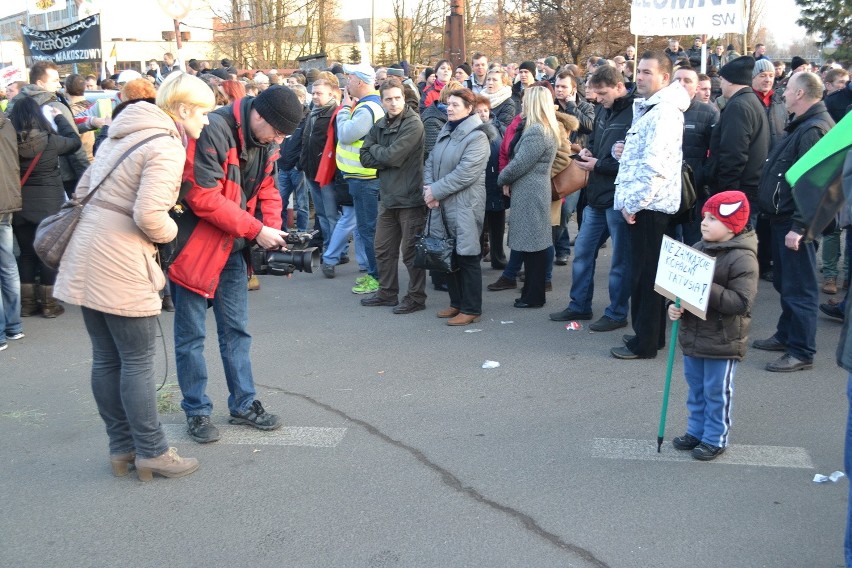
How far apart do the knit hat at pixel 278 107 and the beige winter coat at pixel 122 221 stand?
1.95 ft

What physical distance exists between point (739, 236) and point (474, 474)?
194 cm

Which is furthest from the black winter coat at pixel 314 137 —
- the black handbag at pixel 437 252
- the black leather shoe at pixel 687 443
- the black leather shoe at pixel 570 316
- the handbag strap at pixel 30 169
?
the black leather shoe at pixel 687 443

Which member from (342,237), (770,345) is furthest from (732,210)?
(342,237)

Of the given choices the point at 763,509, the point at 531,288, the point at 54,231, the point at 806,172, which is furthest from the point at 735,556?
the point at 531,288

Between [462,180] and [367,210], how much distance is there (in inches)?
65.2

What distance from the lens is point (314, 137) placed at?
30.3 feet

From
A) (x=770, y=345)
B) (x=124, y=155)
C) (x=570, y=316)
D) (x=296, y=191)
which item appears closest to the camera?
(x=124, y=155)

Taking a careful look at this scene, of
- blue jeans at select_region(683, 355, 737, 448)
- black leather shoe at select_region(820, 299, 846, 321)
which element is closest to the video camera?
blue jeans at select_region(683, 355, 737, 448)

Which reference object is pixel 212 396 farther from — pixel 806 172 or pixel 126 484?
pixel 806 172

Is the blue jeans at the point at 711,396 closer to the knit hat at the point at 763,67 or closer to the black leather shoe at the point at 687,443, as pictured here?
the black leather shoe at the point at 687,443

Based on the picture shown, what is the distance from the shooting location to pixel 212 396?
5652mm

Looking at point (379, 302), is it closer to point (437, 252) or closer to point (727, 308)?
point (437, 252)

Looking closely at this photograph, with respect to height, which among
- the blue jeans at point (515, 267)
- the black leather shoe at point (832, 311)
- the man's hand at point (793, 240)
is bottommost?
the black leather shoe at point (832, 311)

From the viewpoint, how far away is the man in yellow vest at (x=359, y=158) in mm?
8305
